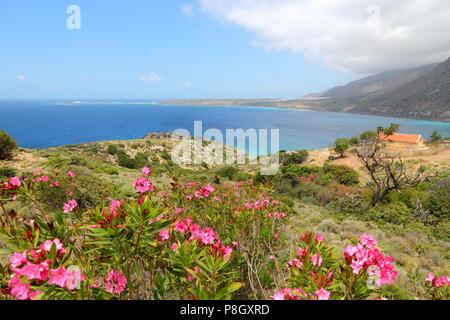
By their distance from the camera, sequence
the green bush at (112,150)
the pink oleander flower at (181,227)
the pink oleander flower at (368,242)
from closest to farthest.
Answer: the pink oleander flower at (368,242), the pink oleander flower at (181,227), the green bush at (112,150)

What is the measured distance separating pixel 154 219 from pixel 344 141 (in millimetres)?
29642

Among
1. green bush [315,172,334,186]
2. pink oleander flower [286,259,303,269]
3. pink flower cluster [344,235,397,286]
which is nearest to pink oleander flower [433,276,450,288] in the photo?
pink flower cluster [344,235,397,286]

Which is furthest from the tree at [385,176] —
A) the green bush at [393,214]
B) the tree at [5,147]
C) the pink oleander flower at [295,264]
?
the tree at [5,147]

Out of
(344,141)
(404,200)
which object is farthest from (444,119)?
(404,200)

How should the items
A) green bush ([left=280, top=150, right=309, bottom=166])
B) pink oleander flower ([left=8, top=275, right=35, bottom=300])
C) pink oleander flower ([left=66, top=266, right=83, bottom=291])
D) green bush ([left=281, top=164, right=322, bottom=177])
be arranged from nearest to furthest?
pink oleander flower ([left=8, top=275, right=35, bottom=300]) → pink oleander flower ([left=66, top=266, right=83, bottom=291]) → green bush ([left=281, top=164, right=322, bottom=177]) → green bush ([left=280, top=150, right=309, bottom=166])

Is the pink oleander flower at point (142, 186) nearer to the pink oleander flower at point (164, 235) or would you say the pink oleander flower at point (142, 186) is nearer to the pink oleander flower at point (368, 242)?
the pink oleander flower at point (164, 235)

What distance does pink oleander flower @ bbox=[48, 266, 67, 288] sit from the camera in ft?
4.32

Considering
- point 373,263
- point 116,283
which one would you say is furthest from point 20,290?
point 373,263

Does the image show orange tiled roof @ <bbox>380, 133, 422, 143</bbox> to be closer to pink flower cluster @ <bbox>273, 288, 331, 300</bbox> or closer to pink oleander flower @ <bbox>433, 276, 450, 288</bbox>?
pink oleander flower @ <bbox>433, 276, 450, 288</bbox>

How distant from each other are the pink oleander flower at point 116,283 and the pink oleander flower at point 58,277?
20.4 inches

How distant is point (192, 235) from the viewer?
2055 mm

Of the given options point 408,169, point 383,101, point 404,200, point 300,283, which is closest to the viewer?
point 300,283

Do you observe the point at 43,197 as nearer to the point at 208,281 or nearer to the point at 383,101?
Answer: the point at 208,281

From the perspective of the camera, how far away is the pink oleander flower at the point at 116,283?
182 centimetres
